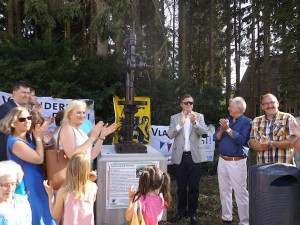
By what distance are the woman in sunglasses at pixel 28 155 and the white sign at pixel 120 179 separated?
1109 mm

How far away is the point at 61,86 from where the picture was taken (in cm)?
846

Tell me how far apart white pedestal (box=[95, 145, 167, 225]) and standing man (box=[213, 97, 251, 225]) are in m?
0.93

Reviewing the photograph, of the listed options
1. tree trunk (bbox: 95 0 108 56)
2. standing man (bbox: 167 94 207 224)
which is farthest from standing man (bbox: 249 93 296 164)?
tree trunk (bbox: 95 0 108 56)

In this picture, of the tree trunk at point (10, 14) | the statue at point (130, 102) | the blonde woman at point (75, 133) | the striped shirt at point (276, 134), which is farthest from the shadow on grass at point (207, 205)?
the tree trunk at point (10, 14)

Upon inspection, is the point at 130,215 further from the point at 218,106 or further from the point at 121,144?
the point at 218,106

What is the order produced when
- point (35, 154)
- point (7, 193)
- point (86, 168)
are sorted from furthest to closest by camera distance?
1. point (35, 154)
2. point (86, 168)
3. point (7, 193)

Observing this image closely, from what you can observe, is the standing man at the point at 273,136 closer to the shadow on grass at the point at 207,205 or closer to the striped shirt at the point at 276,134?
the striped shirt at the point at 276,134

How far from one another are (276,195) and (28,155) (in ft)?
7.08

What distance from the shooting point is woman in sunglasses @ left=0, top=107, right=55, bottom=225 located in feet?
10.3

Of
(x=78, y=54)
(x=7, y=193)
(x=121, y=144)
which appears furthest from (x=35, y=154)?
(x=78, y=54)

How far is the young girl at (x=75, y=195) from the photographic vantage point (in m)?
2.94

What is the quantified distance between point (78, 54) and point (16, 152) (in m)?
7.12

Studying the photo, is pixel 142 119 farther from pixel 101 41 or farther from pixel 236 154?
pixel 101 41

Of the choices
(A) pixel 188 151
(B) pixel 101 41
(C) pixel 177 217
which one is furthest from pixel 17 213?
(B) pixel 101 41
